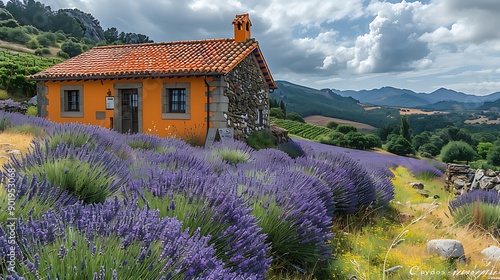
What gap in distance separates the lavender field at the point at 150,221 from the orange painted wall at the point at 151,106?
22.6 ft

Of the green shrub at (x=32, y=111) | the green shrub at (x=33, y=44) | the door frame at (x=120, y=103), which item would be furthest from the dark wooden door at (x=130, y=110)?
the green shrub at (x=33, y=44)

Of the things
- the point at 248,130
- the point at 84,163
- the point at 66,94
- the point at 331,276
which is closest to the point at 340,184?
the point at 331,276

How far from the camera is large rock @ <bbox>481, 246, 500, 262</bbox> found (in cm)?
409

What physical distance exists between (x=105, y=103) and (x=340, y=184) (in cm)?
1038

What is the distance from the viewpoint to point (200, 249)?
1.52m

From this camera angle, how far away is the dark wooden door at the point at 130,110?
494 inches

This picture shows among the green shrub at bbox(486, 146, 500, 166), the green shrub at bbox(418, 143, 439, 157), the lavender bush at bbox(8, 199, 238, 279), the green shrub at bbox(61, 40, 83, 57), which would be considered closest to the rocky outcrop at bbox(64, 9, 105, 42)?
the green shrub at bbox(61, 40, 83, 57)

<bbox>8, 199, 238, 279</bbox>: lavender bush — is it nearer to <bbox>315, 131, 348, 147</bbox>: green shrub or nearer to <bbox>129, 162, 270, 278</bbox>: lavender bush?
<bbox>129, 162, 270, 278</bbox>: lavender bush

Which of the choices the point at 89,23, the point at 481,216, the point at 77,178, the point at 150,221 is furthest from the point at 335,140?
the point at 89,23

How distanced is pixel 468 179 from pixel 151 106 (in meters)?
11.0

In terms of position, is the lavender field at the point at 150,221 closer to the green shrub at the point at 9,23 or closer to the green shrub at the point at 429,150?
the green shrub at the point at 429,150

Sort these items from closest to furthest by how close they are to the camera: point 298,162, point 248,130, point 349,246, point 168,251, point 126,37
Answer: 1. point 168,251
2. point 349,246
3. point 298,162
4. point 248,130
5. point 126,37

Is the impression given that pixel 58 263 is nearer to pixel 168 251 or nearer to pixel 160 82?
pixel 168 251

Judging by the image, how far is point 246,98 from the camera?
43.5 feet
